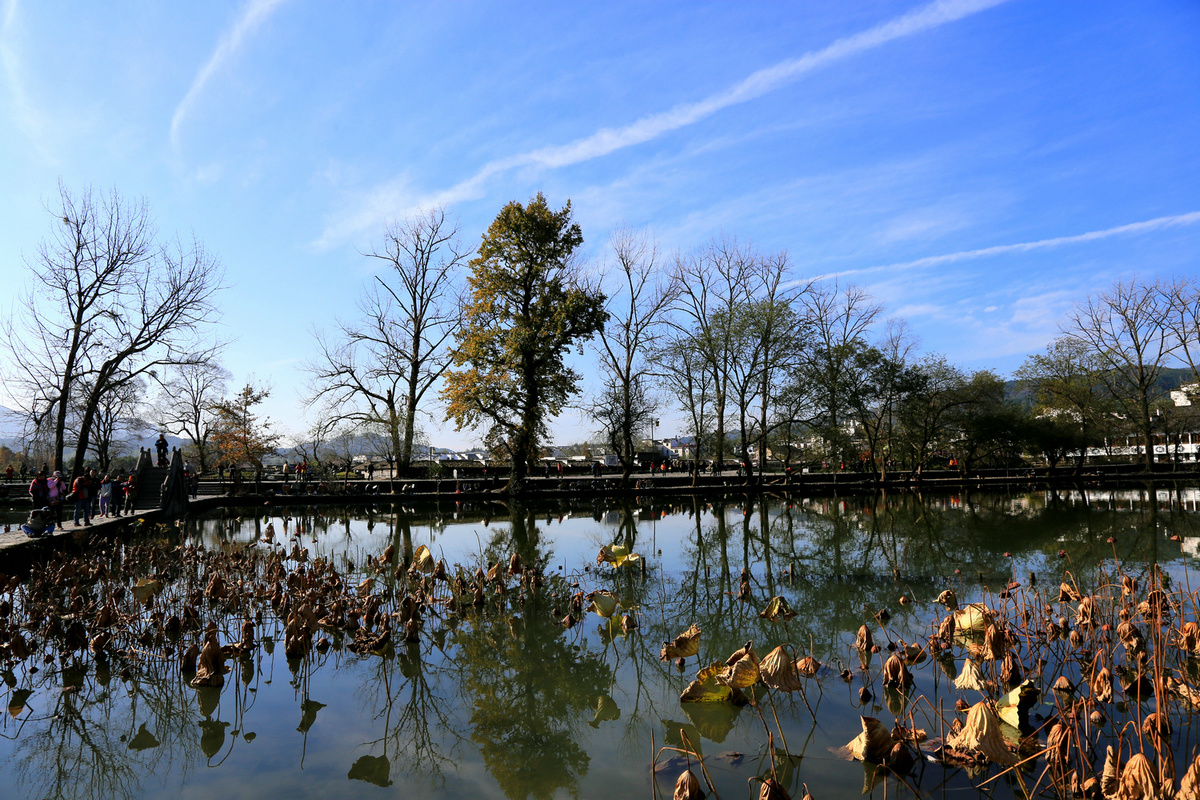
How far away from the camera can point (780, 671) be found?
16.0 feet

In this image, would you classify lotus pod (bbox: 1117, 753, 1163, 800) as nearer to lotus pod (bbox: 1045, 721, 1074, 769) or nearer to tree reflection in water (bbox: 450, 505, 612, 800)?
lotus pod (bbox: 1045, 721, 1074, 769)

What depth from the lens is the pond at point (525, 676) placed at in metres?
4.68

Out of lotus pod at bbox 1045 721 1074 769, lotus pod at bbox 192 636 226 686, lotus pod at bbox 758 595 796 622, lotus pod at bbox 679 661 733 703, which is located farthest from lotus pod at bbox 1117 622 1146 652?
lotus pod at bbox 192 636 226 686

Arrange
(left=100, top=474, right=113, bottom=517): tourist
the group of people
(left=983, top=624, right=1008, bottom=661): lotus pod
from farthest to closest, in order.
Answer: (left=100, top=474, right=113, bottom=517): tourist, the group of people, (left=983, top=624, right=1008, bottom=661): lotus pod

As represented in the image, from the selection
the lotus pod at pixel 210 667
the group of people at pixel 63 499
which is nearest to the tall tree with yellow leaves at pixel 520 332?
the group of people at pixel 63 499

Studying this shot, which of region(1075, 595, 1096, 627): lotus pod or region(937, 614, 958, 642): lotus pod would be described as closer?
region(937, 614, 958, 642): lotus pod

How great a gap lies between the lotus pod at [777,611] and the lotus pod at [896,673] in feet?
6.65

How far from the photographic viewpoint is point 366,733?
5.51m

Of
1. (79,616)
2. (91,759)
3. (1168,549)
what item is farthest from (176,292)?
(1168,549)

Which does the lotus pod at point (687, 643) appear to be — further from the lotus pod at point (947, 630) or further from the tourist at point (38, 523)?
the tourist at point (38, 523)

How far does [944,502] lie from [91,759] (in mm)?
27737

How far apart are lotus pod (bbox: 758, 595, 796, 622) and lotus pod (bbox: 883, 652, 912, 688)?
6.65 ft

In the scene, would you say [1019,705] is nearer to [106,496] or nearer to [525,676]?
[525,676]

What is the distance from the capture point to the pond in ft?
15.4
